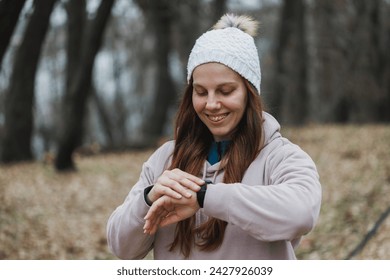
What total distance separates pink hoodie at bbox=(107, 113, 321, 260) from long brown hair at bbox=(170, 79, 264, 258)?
28 mm

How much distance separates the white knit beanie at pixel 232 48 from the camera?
74.6 inches

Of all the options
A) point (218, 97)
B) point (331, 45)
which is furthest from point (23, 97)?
point (218, 97)

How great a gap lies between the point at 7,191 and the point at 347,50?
961 cm

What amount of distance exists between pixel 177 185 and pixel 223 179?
0.23 metres

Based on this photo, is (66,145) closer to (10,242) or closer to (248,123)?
(10,242)

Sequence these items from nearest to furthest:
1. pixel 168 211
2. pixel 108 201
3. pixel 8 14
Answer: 1. pixel 168 211
2. pixel 8 14
3. pixel 108 201

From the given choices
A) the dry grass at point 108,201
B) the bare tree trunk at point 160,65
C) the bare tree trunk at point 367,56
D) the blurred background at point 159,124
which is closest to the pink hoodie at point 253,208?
the blurred background at point 159,124

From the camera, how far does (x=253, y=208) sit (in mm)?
1702

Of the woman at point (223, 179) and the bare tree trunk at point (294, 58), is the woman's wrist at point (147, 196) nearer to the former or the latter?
the woman at point (223, 179)

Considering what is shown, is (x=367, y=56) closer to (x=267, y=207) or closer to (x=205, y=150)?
(x=205, y=150)

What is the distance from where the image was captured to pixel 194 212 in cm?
179

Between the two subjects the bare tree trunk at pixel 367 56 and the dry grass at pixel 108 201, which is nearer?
the dry grass at pixel 108 201
